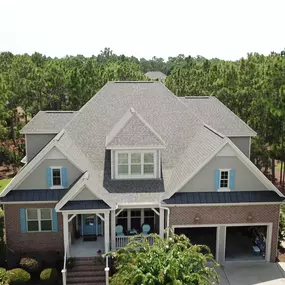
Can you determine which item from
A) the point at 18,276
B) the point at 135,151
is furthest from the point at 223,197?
the point at 18,276

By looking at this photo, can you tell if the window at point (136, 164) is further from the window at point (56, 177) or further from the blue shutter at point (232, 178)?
the blue shutter at point (232, 178)

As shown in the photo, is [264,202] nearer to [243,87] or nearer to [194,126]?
[194,126]

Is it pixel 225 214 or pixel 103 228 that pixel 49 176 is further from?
pixel 225 214

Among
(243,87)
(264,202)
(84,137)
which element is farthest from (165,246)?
(243,87)

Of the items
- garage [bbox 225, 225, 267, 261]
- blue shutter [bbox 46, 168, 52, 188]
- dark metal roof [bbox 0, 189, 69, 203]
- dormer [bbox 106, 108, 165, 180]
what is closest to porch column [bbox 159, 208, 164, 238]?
dormer [bbox 106, 108, 165, 180]

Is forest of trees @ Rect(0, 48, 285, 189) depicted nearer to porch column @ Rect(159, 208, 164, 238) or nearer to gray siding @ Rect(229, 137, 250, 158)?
gray siding @ Rect(229, 137, 250, 158)

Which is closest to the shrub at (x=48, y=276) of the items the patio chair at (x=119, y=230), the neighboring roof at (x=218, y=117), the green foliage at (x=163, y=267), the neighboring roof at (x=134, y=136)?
the patio chair at (x=119, y=230)
